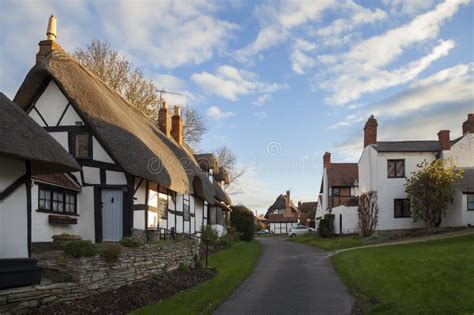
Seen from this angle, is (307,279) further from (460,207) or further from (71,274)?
(460,207)

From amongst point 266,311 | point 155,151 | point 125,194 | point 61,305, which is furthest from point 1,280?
point 155,151

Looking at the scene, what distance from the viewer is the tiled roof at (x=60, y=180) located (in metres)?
15.8

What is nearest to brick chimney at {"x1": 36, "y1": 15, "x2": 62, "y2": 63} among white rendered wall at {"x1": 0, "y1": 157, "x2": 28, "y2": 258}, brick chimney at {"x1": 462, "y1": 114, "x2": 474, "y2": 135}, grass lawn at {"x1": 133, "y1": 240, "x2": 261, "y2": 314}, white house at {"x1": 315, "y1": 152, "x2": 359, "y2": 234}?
white rendered wall at {"x1": 0, "y1": 157, "x2": 28, "y2": 258}

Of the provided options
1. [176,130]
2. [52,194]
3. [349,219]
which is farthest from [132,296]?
[349,219]

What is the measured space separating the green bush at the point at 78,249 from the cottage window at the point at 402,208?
79.5 ft

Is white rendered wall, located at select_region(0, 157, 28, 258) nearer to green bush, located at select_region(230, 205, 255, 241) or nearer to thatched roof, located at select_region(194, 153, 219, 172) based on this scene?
thatched roof, located at select_region(194, 153, 219, 172)

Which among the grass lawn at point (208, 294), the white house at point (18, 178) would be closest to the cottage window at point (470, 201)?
the grass lawn at point (208, 294)

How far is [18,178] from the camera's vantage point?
10.8 metres

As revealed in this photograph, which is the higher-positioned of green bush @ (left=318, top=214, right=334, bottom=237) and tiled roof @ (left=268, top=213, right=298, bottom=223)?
green bush @ (left=318, top=214, right=334, bottom=237)

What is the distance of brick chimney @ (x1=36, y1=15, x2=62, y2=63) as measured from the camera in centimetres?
1945

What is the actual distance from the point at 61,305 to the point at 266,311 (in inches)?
183

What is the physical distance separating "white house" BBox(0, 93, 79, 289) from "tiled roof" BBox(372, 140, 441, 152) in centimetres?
2432

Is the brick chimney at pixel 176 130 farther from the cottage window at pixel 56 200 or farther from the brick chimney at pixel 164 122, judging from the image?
the cottage window at pixel 56 200

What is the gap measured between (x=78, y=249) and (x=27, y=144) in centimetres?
280
